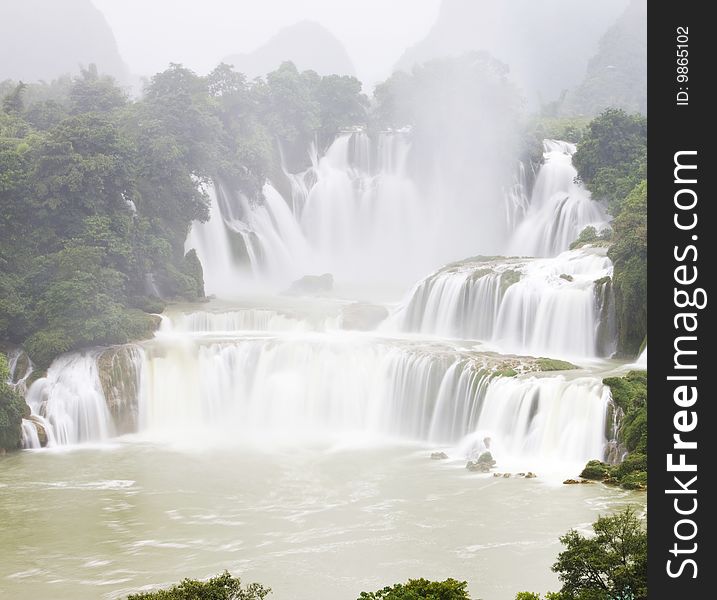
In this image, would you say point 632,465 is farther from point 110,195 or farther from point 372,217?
point 372,217

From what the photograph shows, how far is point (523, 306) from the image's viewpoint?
1159 inches

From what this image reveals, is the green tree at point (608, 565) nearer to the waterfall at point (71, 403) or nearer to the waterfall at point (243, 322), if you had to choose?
the waterfall at point (71, 403)

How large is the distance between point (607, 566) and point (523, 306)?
18652 mm

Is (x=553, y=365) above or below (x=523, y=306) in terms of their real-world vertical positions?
below

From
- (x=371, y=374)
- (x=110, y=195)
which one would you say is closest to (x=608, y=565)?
(x=371, y=374)

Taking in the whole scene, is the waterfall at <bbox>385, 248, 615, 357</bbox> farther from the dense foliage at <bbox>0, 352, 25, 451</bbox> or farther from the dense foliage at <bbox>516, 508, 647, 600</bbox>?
→ the dense foliage at <bbox>516, 508, 647, 600</bbox>

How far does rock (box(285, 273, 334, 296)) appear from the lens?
4119 cm

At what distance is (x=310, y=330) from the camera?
3228 cm

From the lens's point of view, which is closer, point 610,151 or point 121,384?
point 121,384

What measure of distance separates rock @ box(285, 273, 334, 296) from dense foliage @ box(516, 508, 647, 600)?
29.9 meters

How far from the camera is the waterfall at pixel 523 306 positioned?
2753 centimetres

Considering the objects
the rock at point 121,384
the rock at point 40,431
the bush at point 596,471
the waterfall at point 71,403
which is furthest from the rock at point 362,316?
the bush at point 596,471

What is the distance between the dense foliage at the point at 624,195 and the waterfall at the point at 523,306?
35.1 inches
